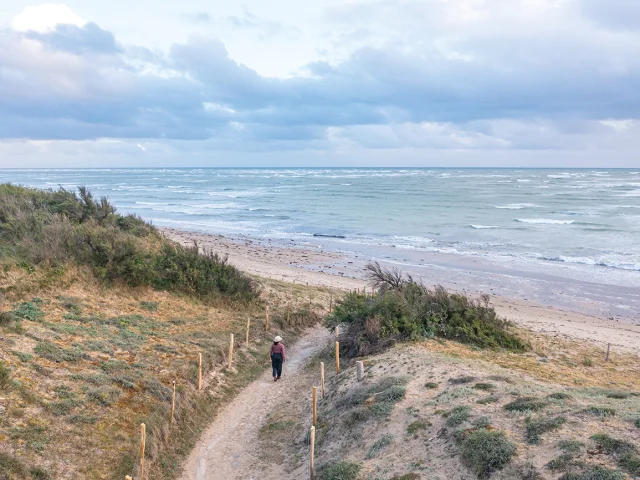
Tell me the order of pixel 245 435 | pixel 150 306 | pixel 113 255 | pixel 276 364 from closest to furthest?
pixel 245 435 < pixel 276 364 < pixel 150 306 < pixel 113 255

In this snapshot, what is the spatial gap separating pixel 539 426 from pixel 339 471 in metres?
3.47

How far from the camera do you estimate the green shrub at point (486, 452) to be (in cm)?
795

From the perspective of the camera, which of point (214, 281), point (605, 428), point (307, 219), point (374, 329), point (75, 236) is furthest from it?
point (307, 219)

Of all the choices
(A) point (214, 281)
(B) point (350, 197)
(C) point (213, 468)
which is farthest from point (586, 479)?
(B) point (350, 197)

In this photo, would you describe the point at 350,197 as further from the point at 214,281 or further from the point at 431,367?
the point at 431,367

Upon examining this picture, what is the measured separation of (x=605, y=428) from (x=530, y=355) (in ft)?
27.2

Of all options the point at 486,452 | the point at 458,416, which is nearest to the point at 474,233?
the point at 458,416

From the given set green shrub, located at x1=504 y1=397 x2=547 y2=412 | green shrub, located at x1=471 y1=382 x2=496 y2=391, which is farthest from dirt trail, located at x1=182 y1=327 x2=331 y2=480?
green shrub, located at x1=504 y1=397 x2=547 y2=412

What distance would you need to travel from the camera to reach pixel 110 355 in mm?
13258

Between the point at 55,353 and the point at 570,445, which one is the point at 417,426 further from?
the point at 55,353

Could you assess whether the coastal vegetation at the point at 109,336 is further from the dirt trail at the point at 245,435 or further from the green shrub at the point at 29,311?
the dirt trail at the point at 245,435

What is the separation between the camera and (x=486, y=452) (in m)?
8.20

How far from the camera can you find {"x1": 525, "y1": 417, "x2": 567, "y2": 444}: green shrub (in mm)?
8438

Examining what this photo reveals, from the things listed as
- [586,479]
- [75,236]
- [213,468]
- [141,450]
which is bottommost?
[213,468]
